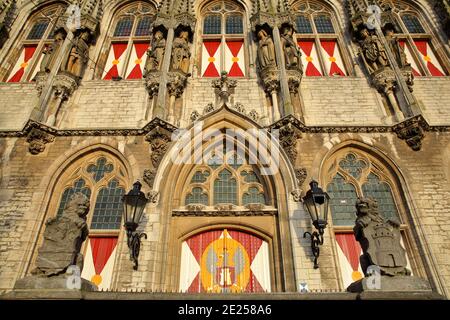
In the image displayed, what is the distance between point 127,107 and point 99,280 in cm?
486

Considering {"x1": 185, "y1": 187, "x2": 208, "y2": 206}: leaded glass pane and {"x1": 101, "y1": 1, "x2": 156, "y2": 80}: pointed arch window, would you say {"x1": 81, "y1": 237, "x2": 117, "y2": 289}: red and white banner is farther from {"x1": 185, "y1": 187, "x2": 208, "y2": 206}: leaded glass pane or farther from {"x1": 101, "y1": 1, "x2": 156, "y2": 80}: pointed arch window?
{"x1": 101, "y1": 1, "x2": 156, "y2": 80}: pointed arch window

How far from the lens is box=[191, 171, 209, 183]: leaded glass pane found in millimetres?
9120

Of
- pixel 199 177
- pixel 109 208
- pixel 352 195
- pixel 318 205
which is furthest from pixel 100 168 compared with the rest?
pixel 352 195

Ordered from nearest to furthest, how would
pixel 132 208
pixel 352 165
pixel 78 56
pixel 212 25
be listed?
pixel 132 208 → pixel 352 165 → pixel 78 56 → pixel 212 25

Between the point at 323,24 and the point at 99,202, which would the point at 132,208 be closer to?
the point at 99,202

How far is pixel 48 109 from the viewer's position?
974 centimetres

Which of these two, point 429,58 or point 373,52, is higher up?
point 429,58

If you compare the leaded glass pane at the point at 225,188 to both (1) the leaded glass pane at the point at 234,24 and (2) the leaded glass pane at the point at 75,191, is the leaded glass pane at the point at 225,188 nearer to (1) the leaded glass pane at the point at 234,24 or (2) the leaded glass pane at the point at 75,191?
(2) the leaded glass pane at the point at 75,191

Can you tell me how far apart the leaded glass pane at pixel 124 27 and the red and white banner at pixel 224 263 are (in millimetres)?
8500

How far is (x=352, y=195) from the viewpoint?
8.77 meters

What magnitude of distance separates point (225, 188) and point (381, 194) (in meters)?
3.92

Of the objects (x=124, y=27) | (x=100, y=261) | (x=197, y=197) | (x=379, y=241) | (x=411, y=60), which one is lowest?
(x=379, y=241)

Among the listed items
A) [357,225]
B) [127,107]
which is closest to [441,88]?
[357,225]

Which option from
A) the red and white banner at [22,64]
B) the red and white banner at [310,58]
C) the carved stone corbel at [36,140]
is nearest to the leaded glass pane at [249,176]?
the red and white banner at [310,58]
